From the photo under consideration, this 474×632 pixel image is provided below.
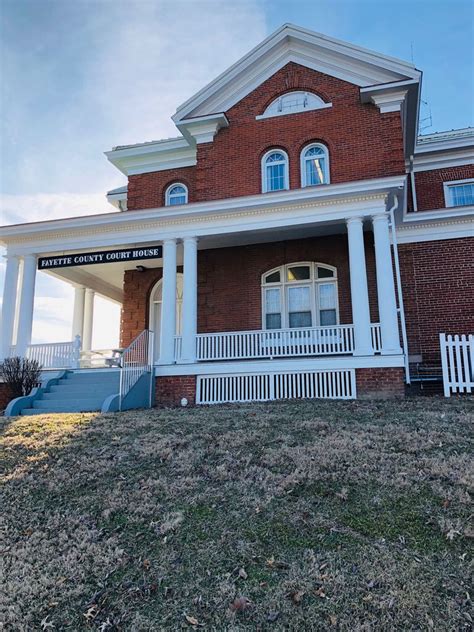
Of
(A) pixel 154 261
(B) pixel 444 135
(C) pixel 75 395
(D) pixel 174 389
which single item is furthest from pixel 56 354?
(B) pixel 444 135

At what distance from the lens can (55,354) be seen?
1342 centimetres

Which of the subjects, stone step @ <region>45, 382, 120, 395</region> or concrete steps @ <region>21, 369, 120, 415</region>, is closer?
concrete steps @ <region>21, 369, 120, 415</region>

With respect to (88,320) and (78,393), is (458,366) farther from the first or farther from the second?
(88,320)

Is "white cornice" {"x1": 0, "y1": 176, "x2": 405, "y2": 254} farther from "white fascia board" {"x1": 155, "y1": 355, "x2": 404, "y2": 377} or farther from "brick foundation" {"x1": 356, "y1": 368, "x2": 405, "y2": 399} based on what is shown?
"brick foundation" {"x1": 356, "y1": 368, "x2": 405, "y2": 399}

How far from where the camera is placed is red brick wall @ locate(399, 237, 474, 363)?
13.8 meters

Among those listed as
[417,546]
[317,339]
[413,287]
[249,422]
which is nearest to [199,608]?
[417,546]

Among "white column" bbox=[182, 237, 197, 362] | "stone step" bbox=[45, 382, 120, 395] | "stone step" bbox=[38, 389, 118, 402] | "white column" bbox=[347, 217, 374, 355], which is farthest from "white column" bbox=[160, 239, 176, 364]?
"white column" bbox=[347, 217, 374, 355]

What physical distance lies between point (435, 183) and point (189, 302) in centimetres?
949

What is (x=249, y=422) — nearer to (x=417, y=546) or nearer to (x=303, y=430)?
(x=303, y=430)

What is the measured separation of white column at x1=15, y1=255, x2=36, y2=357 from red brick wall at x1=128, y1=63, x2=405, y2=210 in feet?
16.8

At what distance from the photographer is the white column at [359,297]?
11.2 m

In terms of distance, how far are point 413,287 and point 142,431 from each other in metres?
9.48

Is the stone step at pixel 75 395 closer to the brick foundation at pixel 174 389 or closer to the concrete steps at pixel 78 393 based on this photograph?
the concrete steps at pixel 78 393

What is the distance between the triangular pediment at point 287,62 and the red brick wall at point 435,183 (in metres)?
3.84
